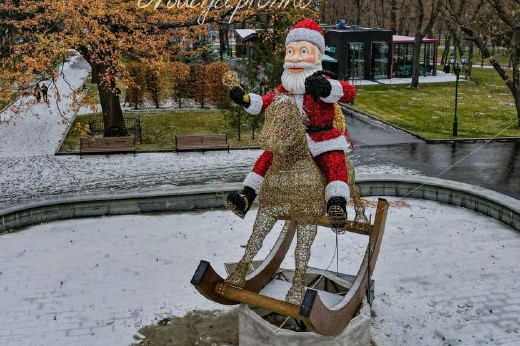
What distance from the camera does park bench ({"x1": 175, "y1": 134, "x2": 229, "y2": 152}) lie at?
2081cm

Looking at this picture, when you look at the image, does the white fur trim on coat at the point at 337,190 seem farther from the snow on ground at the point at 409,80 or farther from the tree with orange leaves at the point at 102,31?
the snow on ground at the point at 409,80

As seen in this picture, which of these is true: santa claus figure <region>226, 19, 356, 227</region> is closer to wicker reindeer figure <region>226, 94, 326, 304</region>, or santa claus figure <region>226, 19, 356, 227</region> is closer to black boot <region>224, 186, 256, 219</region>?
Answer: wicker reindeer figure <region>226, 94, 326, 304</region>

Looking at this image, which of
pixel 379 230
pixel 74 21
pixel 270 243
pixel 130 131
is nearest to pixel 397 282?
pixel 379 230

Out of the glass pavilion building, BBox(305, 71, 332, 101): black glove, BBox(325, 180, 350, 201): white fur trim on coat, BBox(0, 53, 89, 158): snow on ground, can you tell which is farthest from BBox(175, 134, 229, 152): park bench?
the glass pavilion building

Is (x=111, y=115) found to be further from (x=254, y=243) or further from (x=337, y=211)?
(x=337, y=211)

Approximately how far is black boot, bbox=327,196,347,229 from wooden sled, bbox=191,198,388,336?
0.97 m

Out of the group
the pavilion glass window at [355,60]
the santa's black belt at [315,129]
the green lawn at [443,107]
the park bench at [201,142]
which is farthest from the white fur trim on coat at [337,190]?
the pavilion glass window at [355,60]

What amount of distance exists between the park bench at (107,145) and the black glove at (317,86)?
1444 centimetres

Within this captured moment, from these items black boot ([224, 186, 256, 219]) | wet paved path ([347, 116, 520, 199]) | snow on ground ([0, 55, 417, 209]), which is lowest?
wet paved path ([347, 116, 520, 199])

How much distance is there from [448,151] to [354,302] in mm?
14827

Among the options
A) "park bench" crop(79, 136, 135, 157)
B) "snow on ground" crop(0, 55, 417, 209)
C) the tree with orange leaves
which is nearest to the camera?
the tree with orange leaves

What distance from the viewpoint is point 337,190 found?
714 cm

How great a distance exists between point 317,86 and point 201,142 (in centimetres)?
1429

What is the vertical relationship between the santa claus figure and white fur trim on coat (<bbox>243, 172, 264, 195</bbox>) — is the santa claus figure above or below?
above
